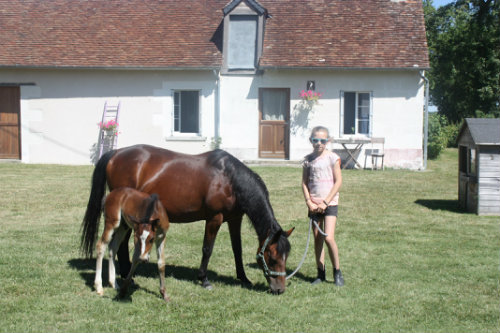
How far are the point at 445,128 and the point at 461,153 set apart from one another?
17.4m

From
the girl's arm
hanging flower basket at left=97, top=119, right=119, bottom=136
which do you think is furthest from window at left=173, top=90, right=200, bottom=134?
the girl's arm

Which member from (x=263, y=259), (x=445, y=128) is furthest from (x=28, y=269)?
(x=445, y=128)

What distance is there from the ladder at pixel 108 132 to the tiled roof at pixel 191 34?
1457 mm

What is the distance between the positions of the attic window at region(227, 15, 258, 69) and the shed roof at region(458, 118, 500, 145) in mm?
9490

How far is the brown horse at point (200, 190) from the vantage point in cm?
595

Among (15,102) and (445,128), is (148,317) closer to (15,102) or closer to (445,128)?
(15,102)


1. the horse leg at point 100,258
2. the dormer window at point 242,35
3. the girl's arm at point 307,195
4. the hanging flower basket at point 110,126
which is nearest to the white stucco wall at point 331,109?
the dormer window at point 242,35

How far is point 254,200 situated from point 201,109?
13.2 meters

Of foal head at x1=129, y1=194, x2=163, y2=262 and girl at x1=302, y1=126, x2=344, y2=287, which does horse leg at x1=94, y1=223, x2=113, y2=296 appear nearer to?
foal head at x1=129, y1=194, x2=163, y2=262

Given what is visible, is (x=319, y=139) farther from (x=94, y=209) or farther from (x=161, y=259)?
(x=94, y=209)

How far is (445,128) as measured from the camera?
2797cm

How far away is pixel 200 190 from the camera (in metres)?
6.20

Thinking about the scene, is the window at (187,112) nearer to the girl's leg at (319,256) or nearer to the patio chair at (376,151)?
the patio chair at (376,151)

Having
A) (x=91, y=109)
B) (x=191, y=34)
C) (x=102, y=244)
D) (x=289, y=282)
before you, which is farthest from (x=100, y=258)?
(x=191, y=34)
